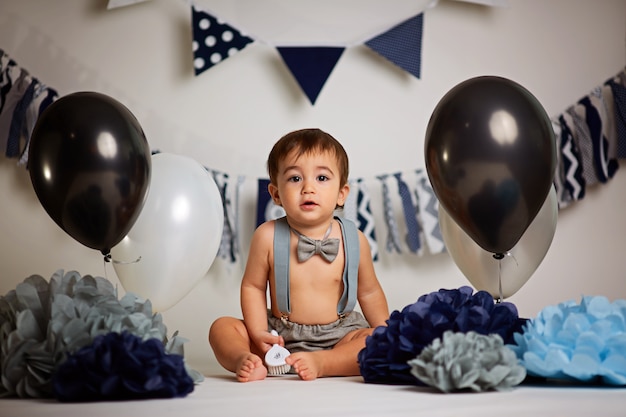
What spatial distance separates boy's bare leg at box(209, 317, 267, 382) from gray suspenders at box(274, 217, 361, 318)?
107 mm

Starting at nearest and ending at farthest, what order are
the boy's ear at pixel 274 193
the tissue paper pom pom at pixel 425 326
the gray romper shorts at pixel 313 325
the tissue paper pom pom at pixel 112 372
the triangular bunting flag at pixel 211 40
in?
the tissue paper pom pom at pixel 112 372, the tissue paper pom pom at pixel 425 326, the gray romper shorts at pixel 313 325, the boy's ear at pixel 274 193, the triangular bunting flag at pixel 211 40

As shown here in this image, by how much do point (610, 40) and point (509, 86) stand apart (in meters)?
1.52

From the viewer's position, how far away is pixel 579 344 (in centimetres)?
104

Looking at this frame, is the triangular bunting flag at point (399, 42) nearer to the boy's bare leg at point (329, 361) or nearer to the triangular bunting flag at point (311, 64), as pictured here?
the triangular bunting flag at point (311, 64)

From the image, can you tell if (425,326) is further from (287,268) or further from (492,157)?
(287,268)

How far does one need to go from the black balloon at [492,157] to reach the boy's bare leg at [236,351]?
45 cm

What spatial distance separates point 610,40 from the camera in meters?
2.53

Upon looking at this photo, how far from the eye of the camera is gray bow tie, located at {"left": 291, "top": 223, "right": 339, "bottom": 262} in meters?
1.64

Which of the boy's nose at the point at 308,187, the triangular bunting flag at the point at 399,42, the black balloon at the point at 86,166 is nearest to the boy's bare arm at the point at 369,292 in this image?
the boy's nose at the point at 308,187

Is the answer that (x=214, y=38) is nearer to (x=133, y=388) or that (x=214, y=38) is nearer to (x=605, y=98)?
(x=605, y=98)

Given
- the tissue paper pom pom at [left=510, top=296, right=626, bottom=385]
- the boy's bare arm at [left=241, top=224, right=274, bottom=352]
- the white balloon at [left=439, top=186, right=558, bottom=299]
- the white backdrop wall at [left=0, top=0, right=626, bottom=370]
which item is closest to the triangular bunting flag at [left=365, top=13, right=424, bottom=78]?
the white backdrop wall at [left=0, top=0, right=626, bottom=370]

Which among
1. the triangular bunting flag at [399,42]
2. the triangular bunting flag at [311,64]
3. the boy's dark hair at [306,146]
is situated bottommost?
the boy's dark hair at [306,146]

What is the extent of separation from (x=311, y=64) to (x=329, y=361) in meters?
1.20

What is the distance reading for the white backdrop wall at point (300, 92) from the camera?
234 centimetres
